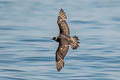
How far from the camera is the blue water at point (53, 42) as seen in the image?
15.8 meters

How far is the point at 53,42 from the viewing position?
20.9 meters

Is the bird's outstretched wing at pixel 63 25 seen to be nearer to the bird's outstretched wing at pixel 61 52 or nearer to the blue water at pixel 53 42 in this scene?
the bird's outstretched wing at pixel 61 52

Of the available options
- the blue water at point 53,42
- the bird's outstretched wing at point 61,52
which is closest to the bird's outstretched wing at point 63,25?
the bird's outstretched wing at point 61,52

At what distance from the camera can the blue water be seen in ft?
52.0

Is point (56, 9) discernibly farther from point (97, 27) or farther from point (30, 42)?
point (30, 42)

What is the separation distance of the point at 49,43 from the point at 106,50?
2.32 meters

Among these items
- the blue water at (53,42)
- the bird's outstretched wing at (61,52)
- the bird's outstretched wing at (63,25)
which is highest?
the bird's outstretched wing at (63,25)

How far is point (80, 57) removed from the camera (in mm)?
17812

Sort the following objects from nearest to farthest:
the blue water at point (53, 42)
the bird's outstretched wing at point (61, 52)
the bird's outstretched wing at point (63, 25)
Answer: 1. the bird's outstretched wing at point (61, 52)
2. the bird's outstretched wing at point (63, 25)
3. the blue water at point (53, 42)

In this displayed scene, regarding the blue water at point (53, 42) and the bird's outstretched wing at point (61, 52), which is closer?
the bird's outstretched wing at point (61, 52)

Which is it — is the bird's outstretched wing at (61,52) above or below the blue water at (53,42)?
above

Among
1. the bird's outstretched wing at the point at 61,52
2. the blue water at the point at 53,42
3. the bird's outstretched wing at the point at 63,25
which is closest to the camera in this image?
the bird's outstretched wing at the point at 61,52

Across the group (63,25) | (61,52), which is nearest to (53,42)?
(63,25)

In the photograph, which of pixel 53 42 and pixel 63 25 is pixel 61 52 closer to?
pixel 63 25
